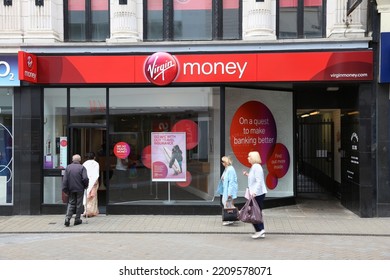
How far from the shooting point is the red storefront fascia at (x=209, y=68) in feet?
38.7

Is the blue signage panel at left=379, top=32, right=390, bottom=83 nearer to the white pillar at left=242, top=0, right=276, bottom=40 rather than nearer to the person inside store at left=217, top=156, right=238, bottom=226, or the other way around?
the white pillar at left=242, top=0, right=276, bottom=40

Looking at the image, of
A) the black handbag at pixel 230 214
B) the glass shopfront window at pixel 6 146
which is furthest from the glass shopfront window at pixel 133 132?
the black handbag at pixel 230 214

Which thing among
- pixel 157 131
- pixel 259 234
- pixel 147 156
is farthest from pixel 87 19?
pixel 259 234

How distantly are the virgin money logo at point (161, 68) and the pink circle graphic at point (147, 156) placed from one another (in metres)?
1.85

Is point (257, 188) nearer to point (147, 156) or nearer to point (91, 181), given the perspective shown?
point (147, 156)

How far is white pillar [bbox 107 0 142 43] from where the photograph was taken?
12.4 m

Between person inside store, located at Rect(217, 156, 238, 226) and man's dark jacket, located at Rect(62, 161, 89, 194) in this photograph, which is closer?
person inside store, located at Rect(217, 156, 238, 226)

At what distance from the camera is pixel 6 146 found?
42.1 feet

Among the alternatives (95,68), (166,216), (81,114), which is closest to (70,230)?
(166,216)

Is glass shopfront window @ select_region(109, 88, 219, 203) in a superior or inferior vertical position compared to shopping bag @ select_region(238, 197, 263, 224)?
superior

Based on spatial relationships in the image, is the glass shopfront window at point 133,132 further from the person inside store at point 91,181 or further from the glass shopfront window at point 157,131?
the person inside store at point 91,181

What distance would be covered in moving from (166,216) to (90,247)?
3.63 metres

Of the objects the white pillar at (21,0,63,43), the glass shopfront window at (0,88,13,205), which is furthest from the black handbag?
the white pillar at (21,0,63,43)

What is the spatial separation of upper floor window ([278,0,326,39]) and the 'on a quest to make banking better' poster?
13.2 ft
